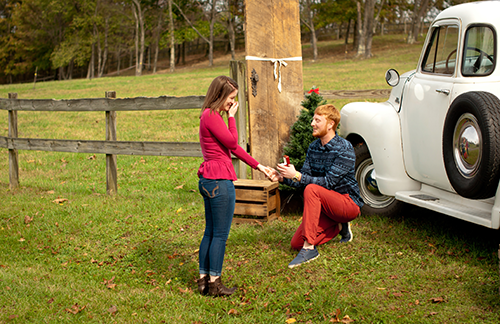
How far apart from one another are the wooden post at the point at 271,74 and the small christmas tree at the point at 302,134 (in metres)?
0.24

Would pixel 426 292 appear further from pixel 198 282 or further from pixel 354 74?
pixel 354 74

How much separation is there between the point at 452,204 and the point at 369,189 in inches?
53.0

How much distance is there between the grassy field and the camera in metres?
3.70

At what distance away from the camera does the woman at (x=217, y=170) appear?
3797 millimetres

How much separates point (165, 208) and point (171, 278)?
83.2 inches

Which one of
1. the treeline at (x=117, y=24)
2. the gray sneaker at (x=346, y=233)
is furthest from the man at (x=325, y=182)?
the treeline at (x=117, y=24)

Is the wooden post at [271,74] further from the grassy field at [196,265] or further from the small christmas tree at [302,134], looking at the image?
the grassy field at [196,265]

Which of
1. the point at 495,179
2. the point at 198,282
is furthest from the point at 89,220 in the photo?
the point at 495,179

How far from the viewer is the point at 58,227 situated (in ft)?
19.6

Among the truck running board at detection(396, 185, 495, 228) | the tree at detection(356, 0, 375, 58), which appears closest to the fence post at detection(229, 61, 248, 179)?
the truck running board at detection(396, 185, 495, 228)

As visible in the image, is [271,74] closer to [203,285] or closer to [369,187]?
[369,187]

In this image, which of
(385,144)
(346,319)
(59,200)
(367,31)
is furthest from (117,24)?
(346,319)

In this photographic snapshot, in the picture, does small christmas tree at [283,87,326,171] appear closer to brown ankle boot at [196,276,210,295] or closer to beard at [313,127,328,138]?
beard at [313,127,328,138]

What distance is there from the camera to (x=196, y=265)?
4.77m
